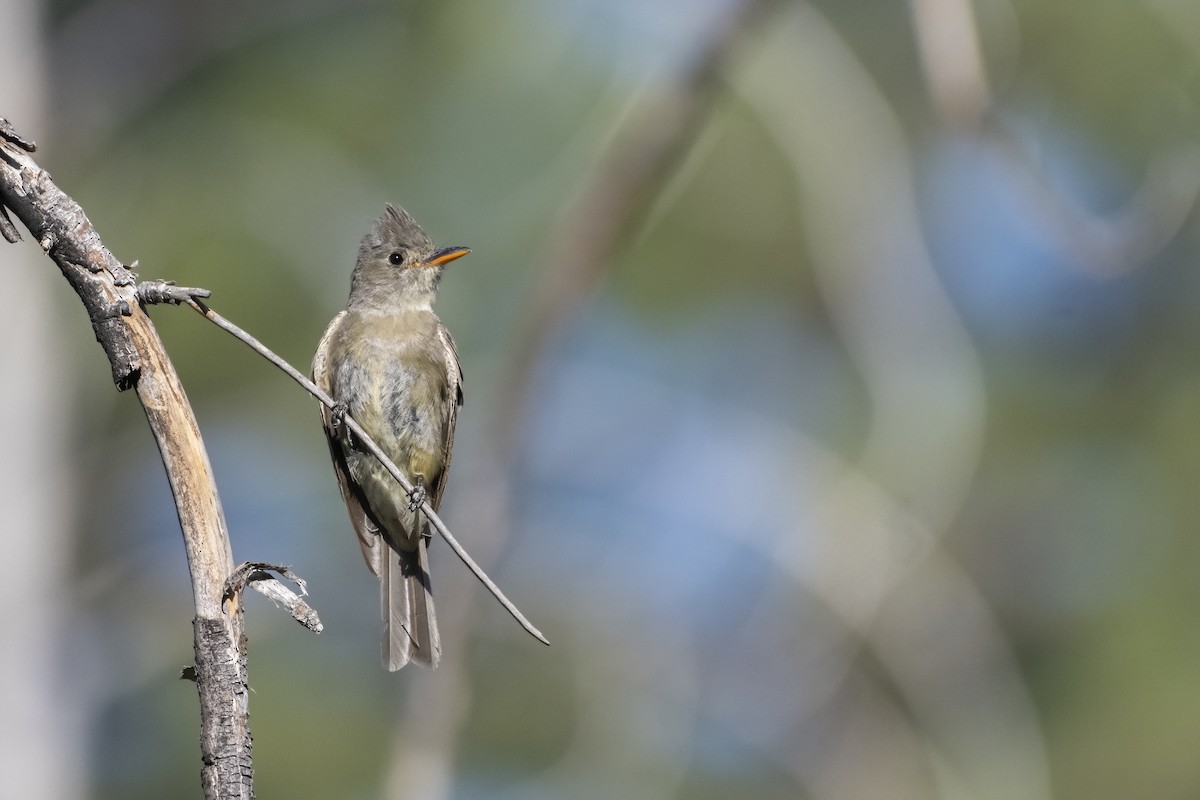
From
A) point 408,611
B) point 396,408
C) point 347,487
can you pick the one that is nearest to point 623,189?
point 396,408

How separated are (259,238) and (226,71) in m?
2.93

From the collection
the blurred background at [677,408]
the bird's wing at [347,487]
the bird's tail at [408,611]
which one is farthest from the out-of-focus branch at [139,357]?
the blurred background at [677,408]

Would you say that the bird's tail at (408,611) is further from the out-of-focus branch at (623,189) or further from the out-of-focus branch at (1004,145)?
the out-of-focus branch at (1004,145)

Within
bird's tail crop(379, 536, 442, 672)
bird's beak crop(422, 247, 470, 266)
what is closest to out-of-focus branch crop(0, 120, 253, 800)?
bird's tail crop(379, 536, 442, 672)

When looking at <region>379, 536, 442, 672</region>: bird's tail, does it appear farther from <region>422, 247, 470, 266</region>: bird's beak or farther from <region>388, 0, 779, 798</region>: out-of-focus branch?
<region>422, 247, 470, 266</region>: bird's beak

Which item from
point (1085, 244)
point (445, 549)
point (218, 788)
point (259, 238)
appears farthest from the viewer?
point (259, 238)

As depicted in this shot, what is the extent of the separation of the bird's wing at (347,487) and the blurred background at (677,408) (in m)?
7.57

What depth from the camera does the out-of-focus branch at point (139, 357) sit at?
2457 mm

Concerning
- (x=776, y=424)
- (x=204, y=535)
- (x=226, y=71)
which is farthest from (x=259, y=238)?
(x=204, y=535)

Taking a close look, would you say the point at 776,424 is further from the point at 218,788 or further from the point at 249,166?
the point at 218,788

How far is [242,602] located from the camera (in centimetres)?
251

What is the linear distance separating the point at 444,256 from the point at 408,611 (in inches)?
54.0

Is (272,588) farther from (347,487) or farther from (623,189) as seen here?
(623,189)

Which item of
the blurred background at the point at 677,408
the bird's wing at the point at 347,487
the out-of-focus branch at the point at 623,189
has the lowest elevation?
the bird's wing at the point at 347,487
